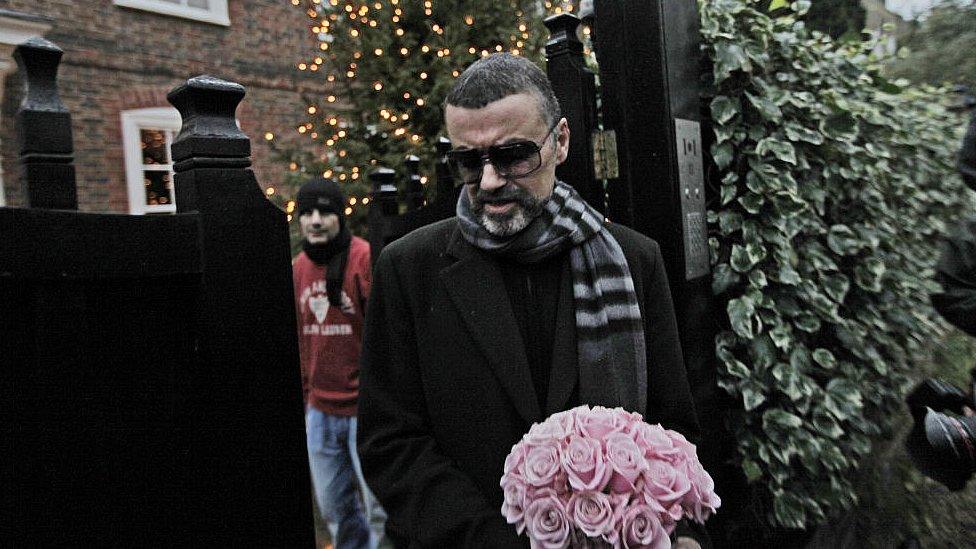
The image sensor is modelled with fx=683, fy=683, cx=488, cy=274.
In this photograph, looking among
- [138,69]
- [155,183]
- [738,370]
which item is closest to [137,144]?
[155,183]

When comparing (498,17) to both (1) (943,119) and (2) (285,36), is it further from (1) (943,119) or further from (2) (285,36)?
(2) (285,36)

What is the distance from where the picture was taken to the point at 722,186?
3.01m

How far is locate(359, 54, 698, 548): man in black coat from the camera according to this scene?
1.77m

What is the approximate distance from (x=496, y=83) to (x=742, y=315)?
5.56 ft

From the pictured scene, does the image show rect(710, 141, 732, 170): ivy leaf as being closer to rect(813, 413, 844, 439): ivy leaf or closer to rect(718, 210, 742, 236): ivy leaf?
rect(718, 210, 742, 236): ivy leaf

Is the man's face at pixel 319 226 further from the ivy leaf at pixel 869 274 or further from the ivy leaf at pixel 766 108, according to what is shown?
the ivy leaf at pixel 869 274

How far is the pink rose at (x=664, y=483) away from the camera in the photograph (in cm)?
137

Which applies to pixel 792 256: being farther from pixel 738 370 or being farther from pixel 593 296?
pixel 593 296

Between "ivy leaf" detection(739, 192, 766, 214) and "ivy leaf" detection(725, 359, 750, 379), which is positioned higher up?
"ivy leaf" detection(739, 192, 766, 214)

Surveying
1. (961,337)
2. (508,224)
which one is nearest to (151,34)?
(508,224)

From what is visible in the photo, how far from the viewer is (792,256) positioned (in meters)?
2.98

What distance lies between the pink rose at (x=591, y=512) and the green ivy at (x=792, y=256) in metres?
1.77

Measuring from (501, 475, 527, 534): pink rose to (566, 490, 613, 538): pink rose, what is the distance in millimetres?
108

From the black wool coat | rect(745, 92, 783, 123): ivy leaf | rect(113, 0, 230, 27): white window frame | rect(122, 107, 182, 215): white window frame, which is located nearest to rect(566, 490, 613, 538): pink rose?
the black wool coat
